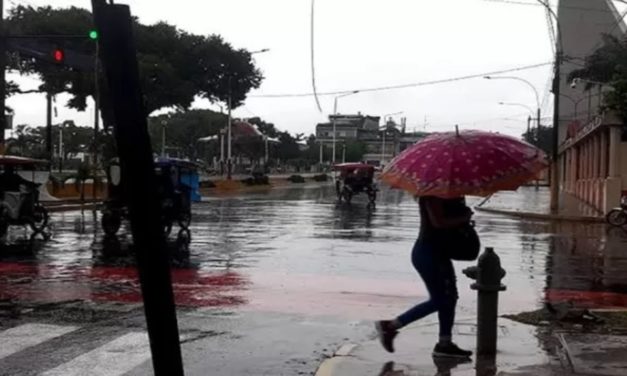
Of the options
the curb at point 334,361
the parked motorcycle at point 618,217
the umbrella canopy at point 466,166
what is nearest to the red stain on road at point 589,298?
the curb at point 334,361

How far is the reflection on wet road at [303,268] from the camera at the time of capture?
36.6 feet

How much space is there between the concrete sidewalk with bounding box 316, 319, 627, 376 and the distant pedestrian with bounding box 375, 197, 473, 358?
8.0 inches

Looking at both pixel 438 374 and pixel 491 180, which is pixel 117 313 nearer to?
pixel 438 374

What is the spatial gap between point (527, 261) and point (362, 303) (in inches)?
247

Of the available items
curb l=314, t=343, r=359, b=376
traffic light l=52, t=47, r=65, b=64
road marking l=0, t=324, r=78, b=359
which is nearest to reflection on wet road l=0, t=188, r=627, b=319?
road marking l=0, t=324, r=78, b=359

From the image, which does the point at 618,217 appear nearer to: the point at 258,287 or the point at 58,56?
the point at 58,56

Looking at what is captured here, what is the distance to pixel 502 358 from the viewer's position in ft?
24.5

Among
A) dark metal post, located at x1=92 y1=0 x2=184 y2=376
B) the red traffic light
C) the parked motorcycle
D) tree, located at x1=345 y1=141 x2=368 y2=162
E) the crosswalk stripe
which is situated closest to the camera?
dark metal post, located at x1=92 y1=0 x2=184 y2=376

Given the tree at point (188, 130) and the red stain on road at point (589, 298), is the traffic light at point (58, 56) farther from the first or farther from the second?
the tree at point (188, 130)

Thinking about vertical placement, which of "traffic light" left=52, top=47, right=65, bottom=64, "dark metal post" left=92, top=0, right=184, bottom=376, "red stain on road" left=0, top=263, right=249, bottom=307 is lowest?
"red stain on road" left=0, top=263, right=249, bottom=307

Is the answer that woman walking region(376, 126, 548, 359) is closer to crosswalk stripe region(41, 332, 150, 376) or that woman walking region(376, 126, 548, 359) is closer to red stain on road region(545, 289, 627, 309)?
crosswalk stripe region(41, 332, 150, 376)

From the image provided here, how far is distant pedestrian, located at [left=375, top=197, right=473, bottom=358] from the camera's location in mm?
7305

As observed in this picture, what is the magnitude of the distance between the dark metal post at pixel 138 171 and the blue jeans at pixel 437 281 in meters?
4.37

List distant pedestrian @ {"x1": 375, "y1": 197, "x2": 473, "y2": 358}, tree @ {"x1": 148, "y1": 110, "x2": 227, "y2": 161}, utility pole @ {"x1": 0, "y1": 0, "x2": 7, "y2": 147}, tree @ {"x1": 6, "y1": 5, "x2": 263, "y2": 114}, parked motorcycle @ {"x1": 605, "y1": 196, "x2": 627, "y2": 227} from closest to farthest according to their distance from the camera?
distant pedestrian @ {"x1": 375, "y1": 197, "x2": 473, "y2": 358}, utility pole @ {"x1": 0, "y1": 0, "x2": 7, "y2": 147}, parked motorcycle @ {"x1": 605, "y1": 196, "x2": 627, "y2": 227}, tree @ {"x1": 6, "y1": 5, "x2": 263, "y2": 114}, tree @ {"x1": 148, "y1": 110, "x2": 227, "y2": 161}
